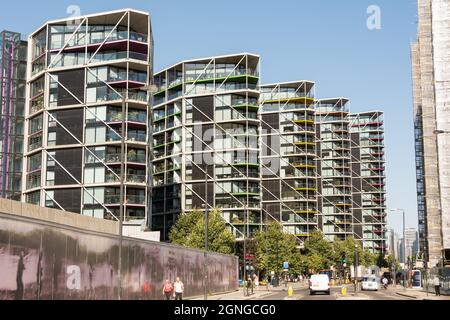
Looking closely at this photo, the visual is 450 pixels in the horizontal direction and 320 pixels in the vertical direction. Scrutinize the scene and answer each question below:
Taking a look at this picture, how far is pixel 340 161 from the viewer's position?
164625mm

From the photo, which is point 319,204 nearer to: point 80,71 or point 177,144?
point 177,144

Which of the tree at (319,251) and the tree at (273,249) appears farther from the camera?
the tree at (319,251)

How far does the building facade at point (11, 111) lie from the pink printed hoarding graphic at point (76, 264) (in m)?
73.0

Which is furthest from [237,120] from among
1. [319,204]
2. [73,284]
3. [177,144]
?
[73,284]

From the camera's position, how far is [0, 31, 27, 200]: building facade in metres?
108

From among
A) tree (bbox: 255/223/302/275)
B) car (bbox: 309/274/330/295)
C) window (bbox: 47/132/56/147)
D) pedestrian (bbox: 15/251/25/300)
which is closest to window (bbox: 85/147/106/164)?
window (bbox: 47/132/56/147)

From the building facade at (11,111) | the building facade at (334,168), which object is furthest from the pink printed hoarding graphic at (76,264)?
the building facade at (334,168)

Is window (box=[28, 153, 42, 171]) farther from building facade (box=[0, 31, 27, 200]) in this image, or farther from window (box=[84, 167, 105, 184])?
building facade (box=[0, 31, 27, 200])

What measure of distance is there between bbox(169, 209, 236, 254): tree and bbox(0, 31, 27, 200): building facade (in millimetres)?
34607

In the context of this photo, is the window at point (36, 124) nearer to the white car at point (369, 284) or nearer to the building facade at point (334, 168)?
the white car at point (369, 284)

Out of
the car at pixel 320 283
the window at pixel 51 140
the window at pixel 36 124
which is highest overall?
the window at pixel 36 124

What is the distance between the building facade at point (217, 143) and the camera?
10800 cm

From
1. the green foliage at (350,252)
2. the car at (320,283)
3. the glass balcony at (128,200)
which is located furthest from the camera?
the green foliage at (350,252)

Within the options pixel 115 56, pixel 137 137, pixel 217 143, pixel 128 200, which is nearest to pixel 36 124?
pixel 115 56
